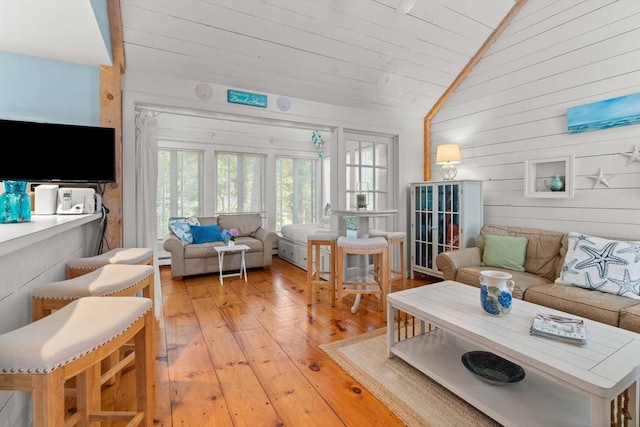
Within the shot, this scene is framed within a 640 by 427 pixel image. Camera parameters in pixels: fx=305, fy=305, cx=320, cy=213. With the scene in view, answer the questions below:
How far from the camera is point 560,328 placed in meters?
1.49

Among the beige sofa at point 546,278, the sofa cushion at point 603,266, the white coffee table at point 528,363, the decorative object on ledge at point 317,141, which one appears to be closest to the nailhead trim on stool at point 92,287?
the white coffee table at point 528,363

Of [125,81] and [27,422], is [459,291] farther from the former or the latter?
[125,81]

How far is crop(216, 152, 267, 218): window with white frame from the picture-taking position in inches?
212

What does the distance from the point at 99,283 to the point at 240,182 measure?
4229mm

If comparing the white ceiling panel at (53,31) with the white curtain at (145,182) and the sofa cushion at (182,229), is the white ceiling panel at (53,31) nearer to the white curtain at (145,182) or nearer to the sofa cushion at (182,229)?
the white curtain at (145,182)

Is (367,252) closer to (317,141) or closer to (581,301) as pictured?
(581,301)

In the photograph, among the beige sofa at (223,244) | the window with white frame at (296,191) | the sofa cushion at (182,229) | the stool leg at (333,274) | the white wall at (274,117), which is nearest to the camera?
the white wall at (274,117)

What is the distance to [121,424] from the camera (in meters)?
1.49

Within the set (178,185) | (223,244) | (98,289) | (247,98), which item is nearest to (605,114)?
(247,98)

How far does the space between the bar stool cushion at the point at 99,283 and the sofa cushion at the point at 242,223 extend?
324cm

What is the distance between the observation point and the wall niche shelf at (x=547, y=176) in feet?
9.15

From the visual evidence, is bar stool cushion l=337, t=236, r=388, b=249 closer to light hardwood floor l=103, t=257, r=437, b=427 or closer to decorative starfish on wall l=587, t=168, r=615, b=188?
light hardwood floor l=103, t=257, r=437, b=427

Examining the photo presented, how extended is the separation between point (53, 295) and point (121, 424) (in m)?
0.72

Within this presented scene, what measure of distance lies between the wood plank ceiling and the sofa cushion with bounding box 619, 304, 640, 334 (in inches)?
106
